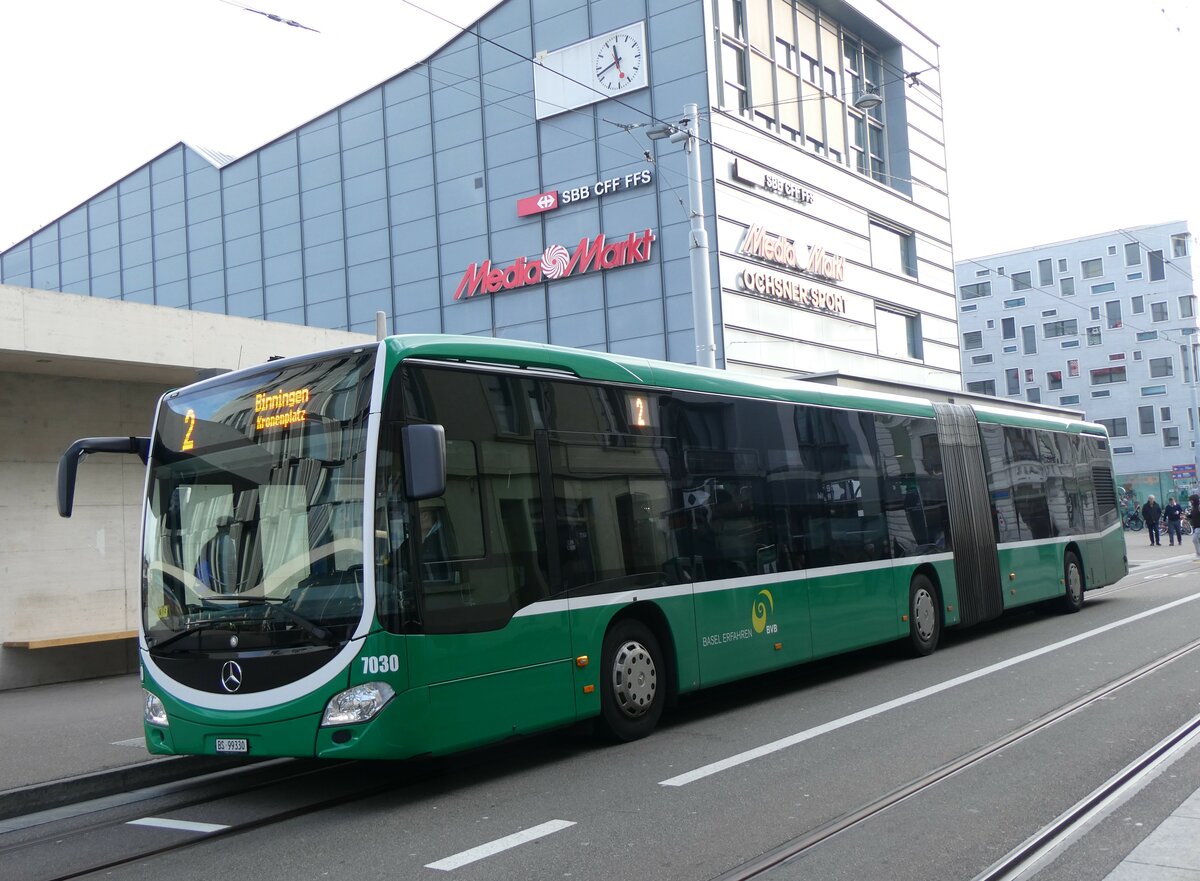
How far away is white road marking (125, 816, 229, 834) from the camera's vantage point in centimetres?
718

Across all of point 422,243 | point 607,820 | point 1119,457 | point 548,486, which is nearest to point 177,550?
point 548,486

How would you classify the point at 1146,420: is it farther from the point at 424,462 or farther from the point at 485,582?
the point at 424,462

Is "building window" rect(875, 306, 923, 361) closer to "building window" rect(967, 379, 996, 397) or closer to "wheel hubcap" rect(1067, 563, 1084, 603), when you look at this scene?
"wheel hubcap" rect(1067, 563, 1084, 603)

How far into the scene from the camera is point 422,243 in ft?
118

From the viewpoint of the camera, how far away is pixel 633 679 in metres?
9.33

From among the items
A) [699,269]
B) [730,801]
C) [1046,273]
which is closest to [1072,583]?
[699,269]

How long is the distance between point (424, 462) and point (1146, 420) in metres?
72.9

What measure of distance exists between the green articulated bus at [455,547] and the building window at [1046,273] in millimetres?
70511

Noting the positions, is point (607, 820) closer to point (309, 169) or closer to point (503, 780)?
point (503, 780)

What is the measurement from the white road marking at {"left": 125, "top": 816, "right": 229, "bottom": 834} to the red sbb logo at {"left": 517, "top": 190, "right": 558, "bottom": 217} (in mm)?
26784

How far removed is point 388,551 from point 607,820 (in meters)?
2.08

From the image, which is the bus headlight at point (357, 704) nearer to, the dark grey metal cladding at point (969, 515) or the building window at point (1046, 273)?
the dark grey metal cladding at point (969, 515)

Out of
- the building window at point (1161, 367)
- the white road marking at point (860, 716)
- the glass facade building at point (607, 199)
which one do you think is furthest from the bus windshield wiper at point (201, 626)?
the building window at point (1161, 367)

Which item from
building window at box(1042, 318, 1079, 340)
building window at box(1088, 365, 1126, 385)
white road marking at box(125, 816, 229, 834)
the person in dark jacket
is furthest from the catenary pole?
building window at box(1042, 318, 1079, 340)
